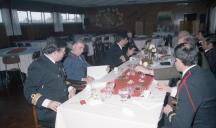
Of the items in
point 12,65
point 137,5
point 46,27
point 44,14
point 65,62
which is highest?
point 137,5

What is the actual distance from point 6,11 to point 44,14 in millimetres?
2557

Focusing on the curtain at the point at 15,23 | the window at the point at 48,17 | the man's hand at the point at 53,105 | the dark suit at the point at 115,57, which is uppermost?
the window at the point at 48,17

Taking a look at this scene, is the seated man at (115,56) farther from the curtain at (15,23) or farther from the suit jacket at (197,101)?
the curtain at (15,23)

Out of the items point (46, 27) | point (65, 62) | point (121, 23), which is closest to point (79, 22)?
point (121, 23)

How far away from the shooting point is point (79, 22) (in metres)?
13.8

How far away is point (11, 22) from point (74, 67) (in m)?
6.46

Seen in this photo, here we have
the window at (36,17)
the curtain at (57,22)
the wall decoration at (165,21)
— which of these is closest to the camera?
the window at (36,17)

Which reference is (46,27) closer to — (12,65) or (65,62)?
(12,65)

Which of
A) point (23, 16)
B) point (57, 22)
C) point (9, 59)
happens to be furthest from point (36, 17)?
point (9, 59)

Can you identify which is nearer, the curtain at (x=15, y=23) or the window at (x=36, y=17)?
the curtain at (x=15, y=23)

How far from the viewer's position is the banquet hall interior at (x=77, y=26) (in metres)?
→ 4.82

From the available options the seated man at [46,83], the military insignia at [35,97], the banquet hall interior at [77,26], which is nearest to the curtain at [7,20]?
the banquet hall interior at [77,26]

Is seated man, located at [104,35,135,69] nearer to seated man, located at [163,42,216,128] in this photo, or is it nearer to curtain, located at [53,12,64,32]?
seated man, located at [163,42,216,128]

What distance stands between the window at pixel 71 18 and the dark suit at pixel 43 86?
1020cm
